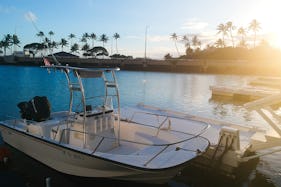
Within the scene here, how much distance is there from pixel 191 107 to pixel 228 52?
96.9m

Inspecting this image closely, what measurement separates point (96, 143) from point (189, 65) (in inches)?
3414

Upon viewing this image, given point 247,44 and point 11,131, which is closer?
point 11,131

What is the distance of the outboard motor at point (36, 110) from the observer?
469 inches

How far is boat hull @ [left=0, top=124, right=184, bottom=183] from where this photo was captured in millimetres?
8297

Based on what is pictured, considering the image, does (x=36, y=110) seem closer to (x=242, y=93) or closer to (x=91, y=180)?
(x=91, y=180)

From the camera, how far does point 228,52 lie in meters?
117

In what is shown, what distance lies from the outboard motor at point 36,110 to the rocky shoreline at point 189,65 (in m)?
79.9

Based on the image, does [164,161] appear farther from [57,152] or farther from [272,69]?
[272,69]

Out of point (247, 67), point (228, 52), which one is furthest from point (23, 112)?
point (228, 52)

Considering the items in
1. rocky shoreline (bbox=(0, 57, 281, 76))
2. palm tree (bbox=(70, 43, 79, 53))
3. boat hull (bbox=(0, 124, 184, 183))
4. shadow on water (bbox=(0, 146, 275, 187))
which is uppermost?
palm tree (bbox=(70, 43, 79, 53))

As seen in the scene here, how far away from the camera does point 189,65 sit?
93.2 m

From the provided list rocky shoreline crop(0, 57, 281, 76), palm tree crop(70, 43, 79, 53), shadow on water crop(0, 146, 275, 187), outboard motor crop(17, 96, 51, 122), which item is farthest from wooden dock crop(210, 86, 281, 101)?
palm tree crop(70, 43, 79, 53)

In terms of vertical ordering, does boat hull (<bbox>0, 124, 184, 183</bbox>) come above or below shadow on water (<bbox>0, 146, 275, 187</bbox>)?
above

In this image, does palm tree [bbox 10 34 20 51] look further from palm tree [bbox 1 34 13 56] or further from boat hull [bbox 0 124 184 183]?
boat hull [bbox 0 124 184 183]
